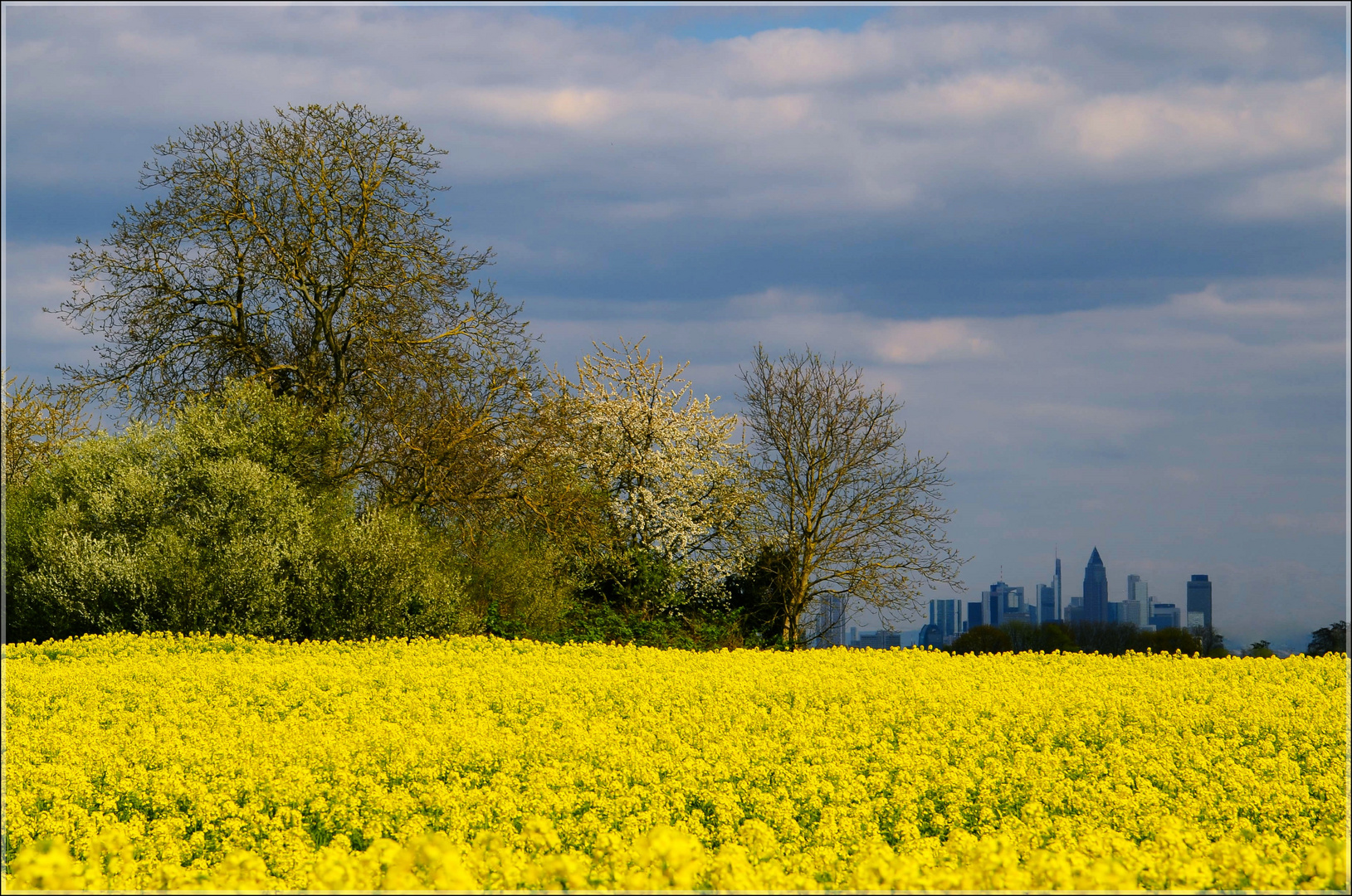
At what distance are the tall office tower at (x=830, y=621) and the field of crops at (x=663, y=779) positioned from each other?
37.2 feet

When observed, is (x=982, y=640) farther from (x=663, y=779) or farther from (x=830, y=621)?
(x=663, y=779)

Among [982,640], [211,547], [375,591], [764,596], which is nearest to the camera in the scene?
[375,591]

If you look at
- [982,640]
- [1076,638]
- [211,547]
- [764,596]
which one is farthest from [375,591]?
[1076,638]

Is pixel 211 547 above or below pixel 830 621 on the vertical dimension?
above

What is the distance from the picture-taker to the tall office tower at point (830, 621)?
2430 centimetres

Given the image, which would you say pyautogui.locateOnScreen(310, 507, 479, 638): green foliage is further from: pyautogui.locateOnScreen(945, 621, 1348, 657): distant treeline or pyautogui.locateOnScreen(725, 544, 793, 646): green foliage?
pyautogui.locateOnScreen(945, 621, 1348, 657): distant treeline

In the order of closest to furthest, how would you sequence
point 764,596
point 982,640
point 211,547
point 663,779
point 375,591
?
point 663,779 → point 375,591 → point 211,547 → point 982,640 → point 764,596

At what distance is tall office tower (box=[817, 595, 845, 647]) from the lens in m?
24.3

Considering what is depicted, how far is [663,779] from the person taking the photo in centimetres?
796

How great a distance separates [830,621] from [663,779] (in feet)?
56.0

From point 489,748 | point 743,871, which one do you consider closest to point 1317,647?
point 489,748

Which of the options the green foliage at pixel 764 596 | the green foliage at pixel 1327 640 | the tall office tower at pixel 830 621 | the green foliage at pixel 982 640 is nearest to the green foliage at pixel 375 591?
the green foliage at pixel 764 596

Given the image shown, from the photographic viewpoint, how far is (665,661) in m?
14.2

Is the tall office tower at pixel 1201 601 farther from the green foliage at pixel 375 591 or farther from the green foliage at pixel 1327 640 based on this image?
the green foliage at pixel 375 591
